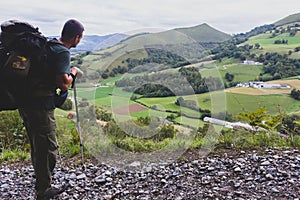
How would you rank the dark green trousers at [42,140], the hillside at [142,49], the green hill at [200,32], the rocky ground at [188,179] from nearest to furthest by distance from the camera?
the dark green trousers at [42,140] → the rocky ground at [188,179] → the hillside at [142,49] → the green hill at [200,32]

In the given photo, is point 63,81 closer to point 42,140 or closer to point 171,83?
point 42,140

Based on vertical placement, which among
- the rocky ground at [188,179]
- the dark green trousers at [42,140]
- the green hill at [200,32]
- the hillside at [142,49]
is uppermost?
the green hill at [200,32]

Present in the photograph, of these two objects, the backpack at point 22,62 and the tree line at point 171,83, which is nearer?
the backpack at point 22,62

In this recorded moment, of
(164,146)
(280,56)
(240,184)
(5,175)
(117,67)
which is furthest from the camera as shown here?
(280,56)

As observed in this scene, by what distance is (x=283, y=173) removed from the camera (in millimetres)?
3996

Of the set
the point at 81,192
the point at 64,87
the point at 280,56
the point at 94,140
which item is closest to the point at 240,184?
the point at 81,192

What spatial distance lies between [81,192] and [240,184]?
2286 mm

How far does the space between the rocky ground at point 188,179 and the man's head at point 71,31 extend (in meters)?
2.18

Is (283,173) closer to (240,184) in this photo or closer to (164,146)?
(240,184)

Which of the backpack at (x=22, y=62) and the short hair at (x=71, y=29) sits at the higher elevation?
the short hair at (x=71, y=29)

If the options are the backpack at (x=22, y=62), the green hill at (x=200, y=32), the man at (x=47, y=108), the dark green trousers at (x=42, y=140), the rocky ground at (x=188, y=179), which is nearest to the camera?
the backpack at (x=22, y=62)

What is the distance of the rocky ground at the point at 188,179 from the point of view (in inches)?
146

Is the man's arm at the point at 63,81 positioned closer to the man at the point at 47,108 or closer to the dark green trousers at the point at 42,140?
the man at the point at 47,108

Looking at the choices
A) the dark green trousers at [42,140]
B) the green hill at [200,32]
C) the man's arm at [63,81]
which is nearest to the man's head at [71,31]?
the man's arm at [63,81]
